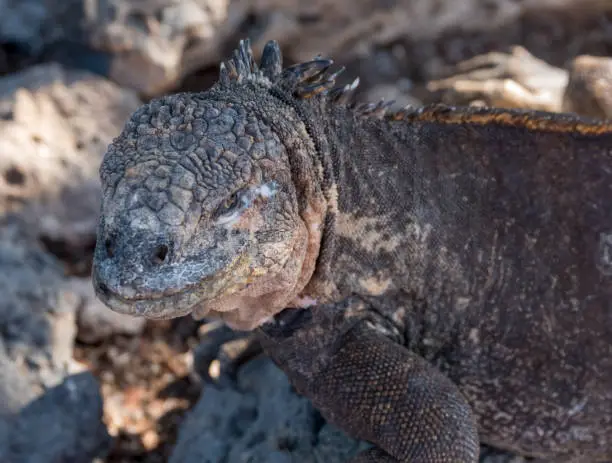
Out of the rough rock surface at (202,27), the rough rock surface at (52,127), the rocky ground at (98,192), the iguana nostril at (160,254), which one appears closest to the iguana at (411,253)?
the iguana nostril at (160,254)

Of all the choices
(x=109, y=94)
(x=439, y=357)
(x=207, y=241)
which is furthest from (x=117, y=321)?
(x=207, y=241)

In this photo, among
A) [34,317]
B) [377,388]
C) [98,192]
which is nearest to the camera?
[377,388]

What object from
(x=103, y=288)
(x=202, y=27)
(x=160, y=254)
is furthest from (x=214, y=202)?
(x=202, y=27)

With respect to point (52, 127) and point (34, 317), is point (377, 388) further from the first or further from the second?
point (52, 127)

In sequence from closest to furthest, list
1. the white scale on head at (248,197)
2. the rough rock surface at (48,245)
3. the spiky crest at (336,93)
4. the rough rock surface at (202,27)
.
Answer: the white scale on head at (248,197) < the spiky crest at (336,93) < the rough rock surface at (48,245) < the rough rock surface at (202,27)

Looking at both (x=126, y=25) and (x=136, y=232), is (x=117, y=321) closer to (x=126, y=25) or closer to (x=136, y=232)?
(x=126, y=25)

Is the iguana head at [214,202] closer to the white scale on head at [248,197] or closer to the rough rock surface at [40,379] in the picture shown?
the white scale on head at [248,197]
